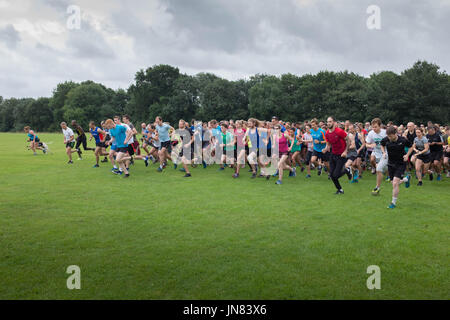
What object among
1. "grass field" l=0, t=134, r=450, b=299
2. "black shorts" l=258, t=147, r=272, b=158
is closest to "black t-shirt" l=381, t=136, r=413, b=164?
"grass field" l=0, t=134, r=450, b=299

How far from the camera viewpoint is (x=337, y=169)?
10.2 metres

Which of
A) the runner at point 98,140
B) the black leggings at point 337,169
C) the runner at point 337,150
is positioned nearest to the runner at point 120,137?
the runner at point 98,140

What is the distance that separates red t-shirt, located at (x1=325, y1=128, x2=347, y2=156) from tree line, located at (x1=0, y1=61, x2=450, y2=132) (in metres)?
47.8

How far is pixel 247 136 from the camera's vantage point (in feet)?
42.5

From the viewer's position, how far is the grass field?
434cm

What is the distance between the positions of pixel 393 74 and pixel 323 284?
197ft

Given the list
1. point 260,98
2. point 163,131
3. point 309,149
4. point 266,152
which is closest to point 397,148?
point 266,152

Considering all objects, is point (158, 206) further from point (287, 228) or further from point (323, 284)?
point (323, 284)

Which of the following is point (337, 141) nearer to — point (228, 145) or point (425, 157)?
point (425, 157)

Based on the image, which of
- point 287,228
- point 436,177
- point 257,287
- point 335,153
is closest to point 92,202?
point 287,228

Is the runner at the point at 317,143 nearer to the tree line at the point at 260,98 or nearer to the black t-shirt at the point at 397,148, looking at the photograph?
the black t-shirt at the point at 397,148

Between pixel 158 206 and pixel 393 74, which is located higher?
pixel 393 74

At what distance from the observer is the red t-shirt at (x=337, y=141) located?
33.6 ft

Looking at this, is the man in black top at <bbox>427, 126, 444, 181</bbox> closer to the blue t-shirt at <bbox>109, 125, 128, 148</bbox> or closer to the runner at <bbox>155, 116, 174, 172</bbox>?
the runner at <bbox>155, 116, 174, 172</bbox>
